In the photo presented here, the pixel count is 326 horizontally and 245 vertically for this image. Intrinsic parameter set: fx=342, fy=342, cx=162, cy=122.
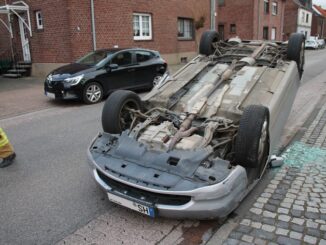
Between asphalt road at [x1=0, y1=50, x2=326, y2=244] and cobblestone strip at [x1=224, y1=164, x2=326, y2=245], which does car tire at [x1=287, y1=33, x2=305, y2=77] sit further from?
Answer: asphalt road at [x1=0, y1=50, x2=326, y2=244]

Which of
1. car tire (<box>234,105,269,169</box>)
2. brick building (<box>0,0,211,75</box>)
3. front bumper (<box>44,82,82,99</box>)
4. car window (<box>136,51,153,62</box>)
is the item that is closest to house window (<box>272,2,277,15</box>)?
brick building (<box>0,0,211,75</box>)

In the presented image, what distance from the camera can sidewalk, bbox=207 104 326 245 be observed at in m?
3.28

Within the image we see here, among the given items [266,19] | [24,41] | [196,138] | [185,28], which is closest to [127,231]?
[196,138]

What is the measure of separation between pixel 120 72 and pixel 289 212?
796 cm

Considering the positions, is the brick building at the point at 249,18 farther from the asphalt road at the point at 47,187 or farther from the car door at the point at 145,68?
the asphalt road at the point at 47,187

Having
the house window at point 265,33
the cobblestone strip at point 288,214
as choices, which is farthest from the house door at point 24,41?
the house window at point 265,33

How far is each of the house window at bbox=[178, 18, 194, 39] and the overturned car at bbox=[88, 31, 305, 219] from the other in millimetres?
16867

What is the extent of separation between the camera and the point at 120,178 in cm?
351

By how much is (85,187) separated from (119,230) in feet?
3.75

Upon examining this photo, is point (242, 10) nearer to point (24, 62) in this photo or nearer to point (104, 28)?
point (104, 28)

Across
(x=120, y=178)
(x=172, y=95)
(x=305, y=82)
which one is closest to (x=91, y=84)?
(x=172, y=95)

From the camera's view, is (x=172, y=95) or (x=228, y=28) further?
(x=228, y=28)

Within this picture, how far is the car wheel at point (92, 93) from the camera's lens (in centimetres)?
997

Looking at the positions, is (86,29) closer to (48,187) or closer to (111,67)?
(111,67)
